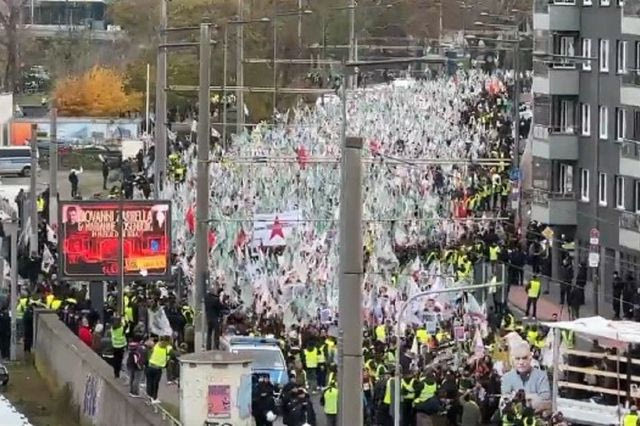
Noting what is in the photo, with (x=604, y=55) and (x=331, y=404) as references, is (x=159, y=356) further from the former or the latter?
(x=604, y=55)

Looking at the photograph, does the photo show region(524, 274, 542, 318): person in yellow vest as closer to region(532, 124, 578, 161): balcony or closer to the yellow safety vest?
the yellow safety vest

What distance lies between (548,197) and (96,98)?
55.7 meters

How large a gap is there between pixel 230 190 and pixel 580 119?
1218cm

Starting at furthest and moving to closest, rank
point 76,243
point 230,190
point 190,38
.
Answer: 1. point 190,38
2. point 230,190
3. point 76,243

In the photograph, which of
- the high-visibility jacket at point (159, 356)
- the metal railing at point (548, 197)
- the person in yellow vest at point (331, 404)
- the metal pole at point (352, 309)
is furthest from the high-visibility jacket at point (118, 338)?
the metal railing at point (548, 197)

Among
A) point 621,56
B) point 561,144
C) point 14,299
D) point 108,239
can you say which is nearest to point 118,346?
point 108,239

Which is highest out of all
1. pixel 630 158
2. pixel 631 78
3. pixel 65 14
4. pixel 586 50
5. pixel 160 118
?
pixel 65 14

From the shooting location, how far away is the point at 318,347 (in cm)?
3684

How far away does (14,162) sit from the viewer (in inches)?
3716

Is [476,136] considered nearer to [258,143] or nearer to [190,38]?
[258,143]

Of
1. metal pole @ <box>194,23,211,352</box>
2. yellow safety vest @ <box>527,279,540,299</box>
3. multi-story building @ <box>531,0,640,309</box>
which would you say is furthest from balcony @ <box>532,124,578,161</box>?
metal pole @ <box>194,23,211,352</box>

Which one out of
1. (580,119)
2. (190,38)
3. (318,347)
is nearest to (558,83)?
(580,119)

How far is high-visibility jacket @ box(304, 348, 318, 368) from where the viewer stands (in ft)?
120

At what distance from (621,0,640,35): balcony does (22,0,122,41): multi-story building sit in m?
94.3
